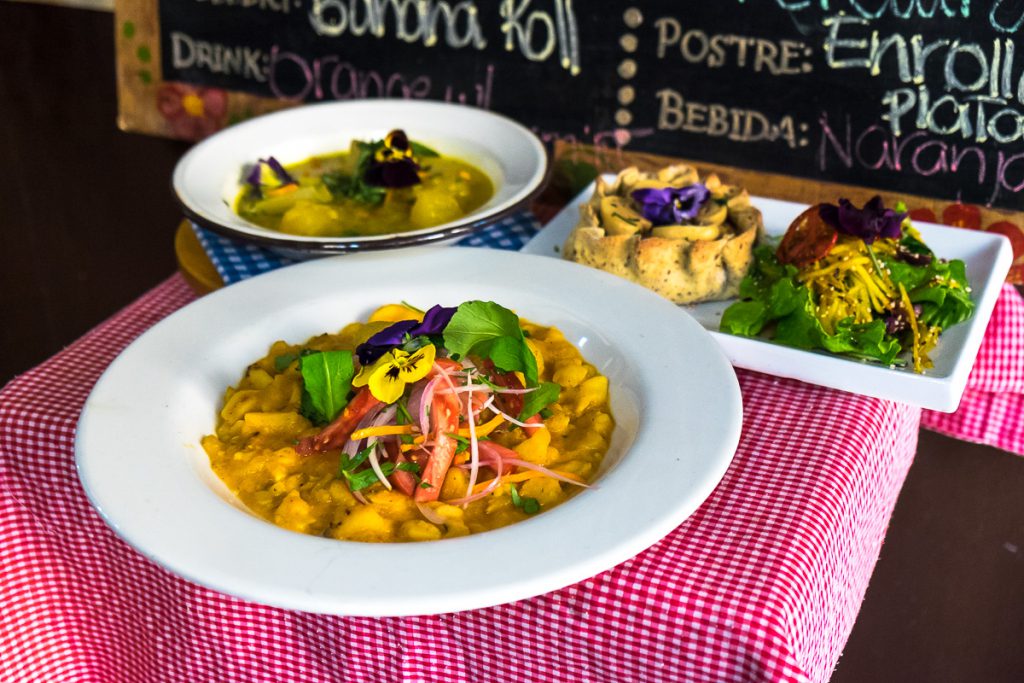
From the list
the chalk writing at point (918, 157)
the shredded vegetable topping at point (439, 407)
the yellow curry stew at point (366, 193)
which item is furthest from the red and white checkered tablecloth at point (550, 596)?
the chalk writing at point (918, 157)

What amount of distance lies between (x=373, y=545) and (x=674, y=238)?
0.73m

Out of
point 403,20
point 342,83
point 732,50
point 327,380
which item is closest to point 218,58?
point 342,83

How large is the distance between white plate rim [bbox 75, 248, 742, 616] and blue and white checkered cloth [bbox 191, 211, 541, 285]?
0.39m

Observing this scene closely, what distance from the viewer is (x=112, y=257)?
2316mm

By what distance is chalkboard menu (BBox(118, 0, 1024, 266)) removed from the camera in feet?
5.68

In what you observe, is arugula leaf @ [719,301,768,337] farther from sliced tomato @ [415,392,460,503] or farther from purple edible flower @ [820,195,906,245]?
sliced tomato @ [415,392,460,503]

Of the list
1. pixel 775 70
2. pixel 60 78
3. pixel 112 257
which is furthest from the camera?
pixel 60 78

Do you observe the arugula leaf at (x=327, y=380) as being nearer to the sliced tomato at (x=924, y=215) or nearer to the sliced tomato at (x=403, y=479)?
the sliced tomato at (x=403, y=479)

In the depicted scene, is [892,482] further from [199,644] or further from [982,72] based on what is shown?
[199,644]

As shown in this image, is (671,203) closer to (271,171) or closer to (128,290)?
(271,171)

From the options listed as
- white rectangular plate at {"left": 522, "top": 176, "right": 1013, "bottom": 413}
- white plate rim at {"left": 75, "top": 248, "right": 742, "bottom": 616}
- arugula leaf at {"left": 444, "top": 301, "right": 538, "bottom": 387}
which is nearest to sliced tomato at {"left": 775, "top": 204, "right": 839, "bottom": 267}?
white rectangular plate at {"left": 522, "top": 176, "right": 1013, "bottom": 413}

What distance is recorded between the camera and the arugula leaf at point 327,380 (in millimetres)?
1194

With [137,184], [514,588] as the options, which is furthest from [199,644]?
[137,184]

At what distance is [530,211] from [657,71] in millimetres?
362
